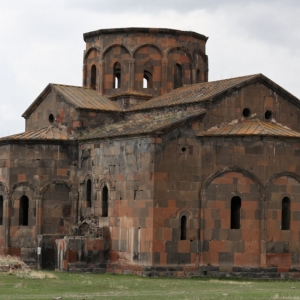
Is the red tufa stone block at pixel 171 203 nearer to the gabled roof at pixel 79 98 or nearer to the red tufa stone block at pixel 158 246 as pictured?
the red tufa stone block at pixel 158 246

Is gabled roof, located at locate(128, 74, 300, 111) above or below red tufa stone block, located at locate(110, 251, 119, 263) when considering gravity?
above

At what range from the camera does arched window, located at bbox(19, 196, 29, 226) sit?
3428 centimetres

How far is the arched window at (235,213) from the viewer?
102 feet

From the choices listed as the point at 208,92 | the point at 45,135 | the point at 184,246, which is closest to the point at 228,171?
the point at 184,246

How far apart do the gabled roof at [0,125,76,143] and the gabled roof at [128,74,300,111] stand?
265 centimetres

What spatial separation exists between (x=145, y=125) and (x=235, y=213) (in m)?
4.25

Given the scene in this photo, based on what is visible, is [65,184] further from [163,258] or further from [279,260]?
[279,260]

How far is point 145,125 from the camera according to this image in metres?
32.2

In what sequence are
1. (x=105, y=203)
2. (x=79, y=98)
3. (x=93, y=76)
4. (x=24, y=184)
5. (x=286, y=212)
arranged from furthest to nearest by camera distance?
(x=93, y=76) < (x=79, y=98) < (x=24, y=184) < (x=105, y=203) < (x=286, y=212)

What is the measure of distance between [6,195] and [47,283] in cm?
822

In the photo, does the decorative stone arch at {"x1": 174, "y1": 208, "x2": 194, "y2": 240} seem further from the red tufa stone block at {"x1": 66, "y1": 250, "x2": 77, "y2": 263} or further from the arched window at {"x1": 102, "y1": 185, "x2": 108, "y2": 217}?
the red tufa stone block at {"x1": 66, "y1": 250, "x2": 77, "y2": 263}

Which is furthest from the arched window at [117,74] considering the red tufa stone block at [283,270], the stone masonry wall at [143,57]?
the red tufa stone block at [283,270]

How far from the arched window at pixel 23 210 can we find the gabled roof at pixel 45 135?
7.01 ft

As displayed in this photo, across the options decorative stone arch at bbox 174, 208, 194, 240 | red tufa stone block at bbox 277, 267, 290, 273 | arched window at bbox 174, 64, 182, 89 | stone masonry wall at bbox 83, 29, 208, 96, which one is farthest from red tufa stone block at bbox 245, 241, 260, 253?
arched window at bbox 174, 64, 182, 89
